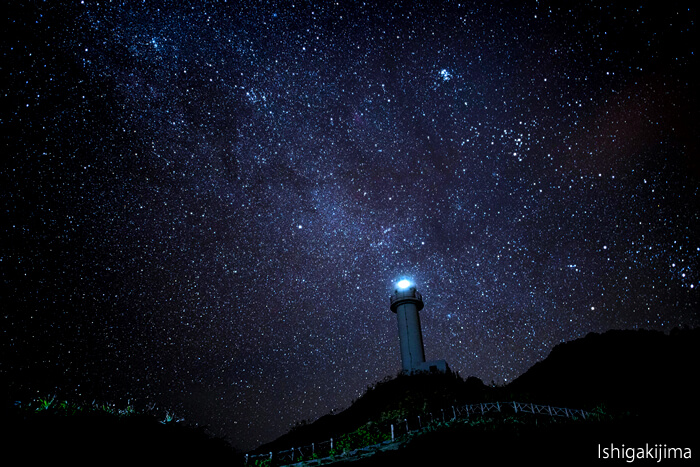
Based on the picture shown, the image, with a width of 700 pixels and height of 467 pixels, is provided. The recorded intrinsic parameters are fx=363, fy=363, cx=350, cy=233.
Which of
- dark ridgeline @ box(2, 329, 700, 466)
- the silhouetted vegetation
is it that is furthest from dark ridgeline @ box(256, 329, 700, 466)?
the silhouetted vegetation

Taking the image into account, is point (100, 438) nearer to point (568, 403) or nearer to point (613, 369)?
point (568, 403)

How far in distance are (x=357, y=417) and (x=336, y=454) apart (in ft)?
46.3

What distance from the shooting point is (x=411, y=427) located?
1645 centimetres

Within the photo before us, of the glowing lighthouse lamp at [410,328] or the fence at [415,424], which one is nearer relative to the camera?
the fence at [415,424]

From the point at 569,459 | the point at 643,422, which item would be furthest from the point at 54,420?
the point at 643,422

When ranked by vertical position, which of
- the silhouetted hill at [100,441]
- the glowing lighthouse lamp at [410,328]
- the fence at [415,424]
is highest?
the glowing lighthouse lamp at [410,328]

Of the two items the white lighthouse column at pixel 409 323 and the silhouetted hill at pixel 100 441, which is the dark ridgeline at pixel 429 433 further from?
the white lighthouse column at pixel 409 323

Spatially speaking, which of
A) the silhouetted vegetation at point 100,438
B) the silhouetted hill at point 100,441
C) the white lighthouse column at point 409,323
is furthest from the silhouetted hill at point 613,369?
the silhouetted hill at point 100,441

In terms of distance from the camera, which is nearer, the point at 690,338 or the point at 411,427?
the point at 411,427

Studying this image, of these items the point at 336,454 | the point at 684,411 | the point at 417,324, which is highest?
the point at 417,324

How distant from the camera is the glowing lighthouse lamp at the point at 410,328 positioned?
2808cm

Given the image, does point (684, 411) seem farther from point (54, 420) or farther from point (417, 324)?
point (417, 324)

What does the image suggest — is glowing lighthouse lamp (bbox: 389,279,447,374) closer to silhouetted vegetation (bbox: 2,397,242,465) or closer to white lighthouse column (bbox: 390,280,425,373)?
white lighthouse column (bbox: 390,280,425,373)

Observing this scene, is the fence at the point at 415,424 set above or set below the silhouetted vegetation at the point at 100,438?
below
